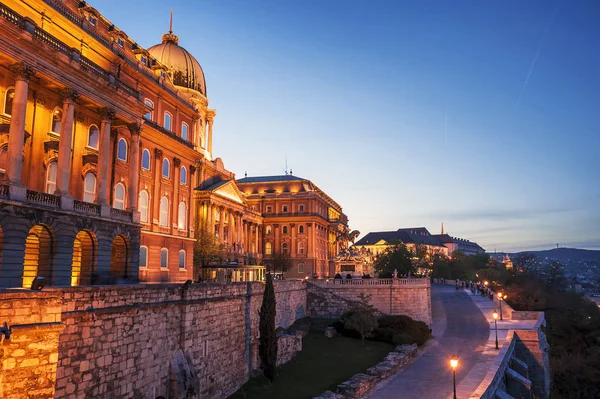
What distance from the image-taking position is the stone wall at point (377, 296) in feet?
164

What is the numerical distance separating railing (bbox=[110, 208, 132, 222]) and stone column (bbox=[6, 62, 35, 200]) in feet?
22.3

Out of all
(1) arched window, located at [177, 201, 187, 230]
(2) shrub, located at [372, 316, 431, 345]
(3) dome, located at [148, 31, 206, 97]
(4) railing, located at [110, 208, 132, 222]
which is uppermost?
(3) dome, located at [148, 31, 206, 97]

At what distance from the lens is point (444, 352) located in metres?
38.3

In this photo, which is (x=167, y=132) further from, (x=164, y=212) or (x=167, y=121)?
(x=164, y=212)

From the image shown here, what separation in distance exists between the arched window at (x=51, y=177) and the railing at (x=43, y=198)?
11.9ft

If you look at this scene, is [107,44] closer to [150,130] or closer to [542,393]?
[150,130]

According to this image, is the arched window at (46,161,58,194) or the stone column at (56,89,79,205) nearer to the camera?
the stone column at (56,89,79,205)

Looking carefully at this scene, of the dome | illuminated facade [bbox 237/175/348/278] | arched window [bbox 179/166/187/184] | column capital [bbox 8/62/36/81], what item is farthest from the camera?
illuminated facade [bbox 237/175/348/278]

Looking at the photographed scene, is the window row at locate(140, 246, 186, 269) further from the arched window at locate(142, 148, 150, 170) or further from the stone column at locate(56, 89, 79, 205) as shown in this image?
the stone column at locate(56, 89, 79, 205)

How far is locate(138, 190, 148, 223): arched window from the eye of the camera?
38875 millimetres

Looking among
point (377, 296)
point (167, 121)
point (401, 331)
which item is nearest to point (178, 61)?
point (167, 121)

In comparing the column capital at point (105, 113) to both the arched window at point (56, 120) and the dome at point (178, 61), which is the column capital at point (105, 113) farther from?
the dome at point (178, 61)

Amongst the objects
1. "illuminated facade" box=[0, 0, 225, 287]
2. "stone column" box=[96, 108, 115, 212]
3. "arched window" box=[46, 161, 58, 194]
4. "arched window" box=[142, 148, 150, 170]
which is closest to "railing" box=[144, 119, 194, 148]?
"illuminated facade" box=[0, 0, 225, 287]

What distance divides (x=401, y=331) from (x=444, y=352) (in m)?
5.19
